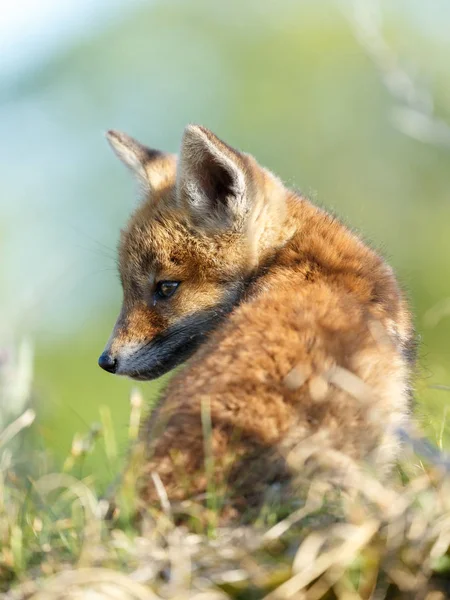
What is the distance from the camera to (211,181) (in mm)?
5016

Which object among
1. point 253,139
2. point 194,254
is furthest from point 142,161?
point 253,139

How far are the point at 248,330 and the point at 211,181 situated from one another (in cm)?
173

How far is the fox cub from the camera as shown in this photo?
10.3ft

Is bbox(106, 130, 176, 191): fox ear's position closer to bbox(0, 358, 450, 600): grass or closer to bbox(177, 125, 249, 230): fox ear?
bbox(177, 125, 249, 230): fox ear

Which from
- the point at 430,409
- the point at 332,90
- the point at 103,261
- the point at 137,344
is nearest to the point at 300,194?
the point at 137,344

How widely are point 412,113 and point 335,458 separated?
2.63m

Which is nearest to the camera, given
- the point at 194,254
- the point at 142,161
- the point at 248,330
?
the point at 248,330

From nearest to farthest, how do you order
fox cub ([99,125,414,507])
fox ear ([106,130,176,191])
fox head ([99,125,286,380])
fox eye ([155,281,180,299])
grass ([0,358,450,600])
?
grass ([0,358,450,600]) < fox cub ([99,125,414,507]) < fox head ([99,125,286,380]) < fox eye ([155,281,180,299]) < fox ear ([106,130,176,191])

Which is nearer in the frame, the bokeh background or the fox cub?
the fox cub

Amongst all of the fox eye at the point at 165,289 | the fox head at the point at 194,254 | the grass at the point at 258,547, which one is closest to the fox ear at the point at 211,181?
the fox head at the point at 194,254

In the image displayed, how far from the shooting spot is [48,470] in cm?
427

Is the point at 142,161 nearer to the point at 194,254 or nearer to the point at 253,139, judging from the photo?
the point at 194,254

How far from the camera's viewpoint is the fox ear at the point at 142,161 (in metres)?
6.11

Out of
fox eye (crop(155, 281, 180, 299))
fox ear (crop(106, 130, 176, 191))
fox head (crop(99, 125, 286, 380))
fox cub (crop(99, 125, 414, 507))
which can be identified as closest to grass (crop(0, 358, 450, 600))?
fox cub (crop(99, 125, 414, 507))
